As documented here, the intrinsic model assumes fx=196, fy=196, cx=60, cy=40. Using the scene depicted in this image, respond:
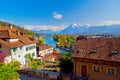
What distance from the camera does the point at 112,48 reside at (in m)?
28.2

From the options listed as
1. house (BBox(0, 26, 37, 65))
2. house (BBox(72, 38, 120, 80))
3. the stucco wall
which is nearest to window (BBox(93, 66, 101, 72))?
house (BBox(72, 38, 120, 80))

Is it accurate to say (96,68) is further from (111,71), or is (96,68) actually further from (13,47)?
(13,47)

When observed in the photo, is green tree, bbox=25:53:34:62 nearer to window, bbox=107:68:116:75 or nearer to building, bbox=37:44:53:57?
building, bbox=37:44:53:57

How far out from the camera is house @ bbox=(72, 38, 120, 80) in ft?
88.4

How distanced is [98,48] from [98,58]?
2.22m

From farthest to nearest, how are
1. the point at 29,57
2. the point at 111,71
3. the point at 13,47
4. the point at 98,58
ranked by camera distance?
1. the point at 29,57
2. the point at 13,47
3. the point at 98,58
4. the point at 111,71

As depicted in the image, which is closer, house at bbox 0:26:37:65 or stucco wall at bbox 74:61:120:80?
stucco wall at bbox 74:61:120:80

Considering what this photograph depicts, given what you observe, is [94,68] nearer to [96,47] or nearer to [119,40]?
[96,47]

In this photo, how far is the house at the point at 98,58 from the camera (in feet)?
88.4

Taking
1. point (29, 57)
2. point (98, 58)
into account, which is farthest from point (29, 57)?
point (98, 58)

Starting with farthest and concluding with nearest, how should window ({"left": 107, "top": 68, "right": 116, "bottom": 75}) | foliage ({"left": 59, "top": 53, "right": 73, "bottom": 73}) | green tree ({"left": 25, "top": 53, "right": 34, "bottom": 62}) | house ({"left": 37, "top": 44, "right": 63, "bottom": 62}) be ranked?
house ({"left": 37, "top": 44, "right": 63, "bottom": 62})
green tree ({"left": 25, "top": 53, "right": 34, "bottom": 62})
foliage ({"left": 59, "top": 53, "right": 73, "bottom": 73})
window ({"left": 107, "top": 68, "right": 116, "bottom": 75})

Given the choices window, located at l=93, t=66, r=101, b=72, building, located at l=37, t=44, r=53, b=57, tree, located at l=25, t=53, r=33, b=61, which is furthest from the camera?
building, located at l=37, t=44, r=53, b=57

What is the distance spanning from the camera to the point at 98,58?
27.8 metres

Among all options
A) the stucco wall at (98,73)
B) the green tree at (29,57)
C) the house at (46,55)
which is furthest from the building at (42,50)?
the stucco wall at (98,73)
